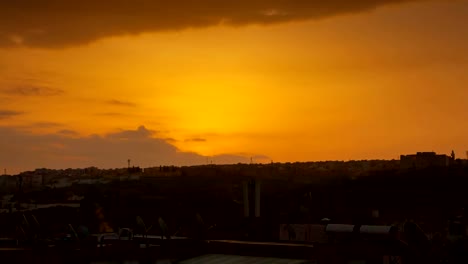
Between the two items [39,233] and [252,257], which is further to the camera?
[39,233]

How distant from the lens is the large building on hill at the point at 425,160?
140 metres

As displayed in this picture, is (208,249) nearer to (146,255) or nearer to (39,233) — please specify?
(146,255)

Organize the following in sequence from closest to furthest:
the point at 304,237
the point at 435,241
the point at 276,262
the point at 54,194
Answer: the point at 276,262
the point at 435,241
the point at 304,237
the point at 54,194

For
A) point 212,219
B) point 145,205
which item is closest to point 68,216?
point 212,219

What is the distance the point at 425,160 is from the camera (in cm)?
15512

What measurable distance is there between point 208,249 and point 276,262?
2.70 m

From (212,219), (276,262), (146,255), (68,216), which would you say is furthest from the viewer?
(68,216)

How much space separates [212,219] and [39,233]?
1382 inches

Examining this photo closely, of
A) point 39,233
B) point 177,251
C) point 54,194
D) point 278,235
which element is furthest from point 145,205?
point 177,251

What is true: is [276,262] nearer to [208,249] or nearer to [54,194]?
[208,249]

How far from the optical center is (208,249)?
19.5 meters

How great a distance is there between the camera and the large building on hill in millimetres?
140250

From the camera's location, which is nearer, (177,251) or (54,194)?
(177,251)

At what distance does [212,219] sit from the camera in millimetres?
60156
